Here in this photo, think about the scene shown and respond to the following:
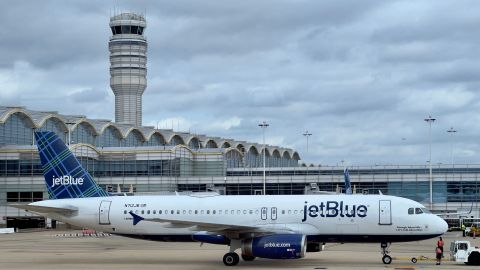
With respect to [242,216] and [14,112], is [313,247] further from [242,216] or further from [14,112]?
[14,112]

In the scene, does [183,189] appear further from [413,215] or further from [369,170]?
[413,215]

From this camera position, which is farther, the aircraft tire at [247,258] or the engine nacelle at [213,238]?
the engine nacelle at [213,238]

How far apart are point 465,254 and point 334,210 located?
25.2 ft

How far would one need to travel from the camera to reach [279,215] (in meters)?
45.7

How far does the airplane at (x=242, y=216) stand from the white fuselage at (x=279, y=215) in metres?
0.06

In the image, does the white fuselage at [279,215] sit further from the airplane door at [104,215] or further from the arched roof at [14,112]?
the arched roof at [14,112]

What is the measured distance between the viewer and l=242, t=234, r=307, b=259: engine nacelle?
4253cm

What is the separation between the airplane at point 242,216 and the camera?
43.9 metres

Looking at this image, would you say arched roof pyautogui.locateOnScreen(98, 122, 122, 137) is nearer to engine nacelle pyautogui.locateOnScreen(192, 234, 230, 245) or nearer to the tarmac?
the tarmac

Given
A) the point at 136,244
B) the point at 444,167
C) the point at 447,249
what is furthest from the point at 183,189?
the point at 447,249

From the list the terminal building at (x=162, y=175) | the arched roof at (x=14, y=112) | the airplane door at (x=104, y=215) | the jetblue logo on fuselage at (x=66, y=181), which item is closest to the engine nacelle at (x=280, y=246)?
the airplane door at (x=104, y=215)

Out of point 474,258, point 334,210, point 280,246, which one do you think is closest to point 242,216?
point 280,246

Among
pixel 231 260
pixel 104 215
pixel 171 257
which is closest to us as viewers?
pixel 231 260

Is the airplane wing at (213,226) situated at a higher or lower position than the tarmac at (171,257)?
higher
